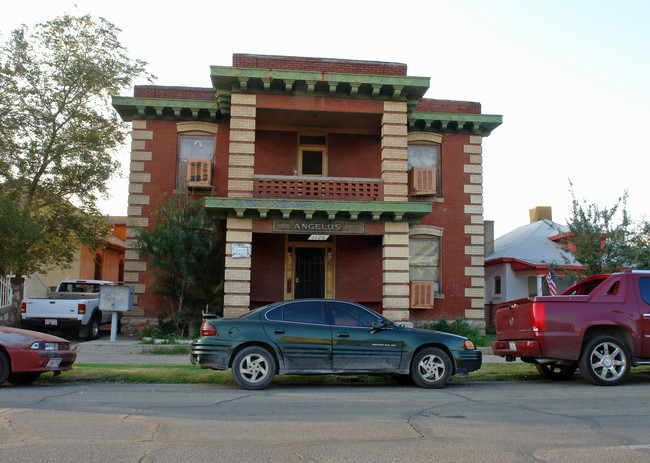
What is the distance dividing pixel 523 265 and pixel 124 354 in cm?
1655

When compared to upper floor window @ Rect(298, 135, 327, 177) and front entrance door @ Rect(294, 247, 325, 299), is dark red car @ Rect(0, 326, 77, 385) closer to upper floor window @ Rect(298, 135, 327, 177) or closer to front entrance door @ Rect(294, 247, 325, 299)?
front entrance door @ Rect(294, 247, 325, 299)

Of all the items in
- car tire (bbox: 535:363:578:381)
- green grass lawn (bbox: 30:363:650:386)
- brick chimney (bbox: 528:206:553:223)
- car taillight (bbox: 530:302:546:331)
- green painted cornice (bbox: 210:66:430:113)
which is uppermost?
green painted cornice (bbox: 210:66:430:113)

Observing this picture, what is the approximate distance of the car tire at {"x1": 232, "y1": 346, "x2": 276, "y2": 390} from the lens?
9617 mm

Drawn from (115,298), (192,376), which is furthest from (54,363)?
(115,298)

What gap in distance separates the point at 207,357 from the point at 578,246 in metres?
10.0

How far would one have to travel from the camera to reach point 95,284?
20984 mm

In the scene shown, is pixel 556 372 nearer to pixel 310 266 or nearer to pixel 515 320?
pixel 515 320

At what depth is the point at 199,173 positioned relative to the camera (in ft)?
61.2

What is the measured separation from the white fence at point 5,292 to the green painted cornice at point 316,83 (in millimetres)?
9295

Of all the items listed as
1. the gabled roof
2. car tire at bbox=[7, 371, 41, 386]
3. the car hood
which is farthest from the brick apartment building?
the gabled roof

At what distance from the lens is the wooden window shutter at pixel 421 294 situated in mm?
18875

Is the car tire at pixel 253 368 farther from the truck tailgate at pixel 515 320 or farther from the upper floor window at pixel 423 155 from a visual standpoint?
the upper floor window at pixel 423 155

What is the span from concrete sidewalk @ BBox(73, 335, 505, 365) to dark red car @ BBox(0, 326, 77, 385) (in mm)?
3302

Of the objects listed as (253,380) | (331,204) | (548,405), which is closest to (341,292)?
(331,204)
